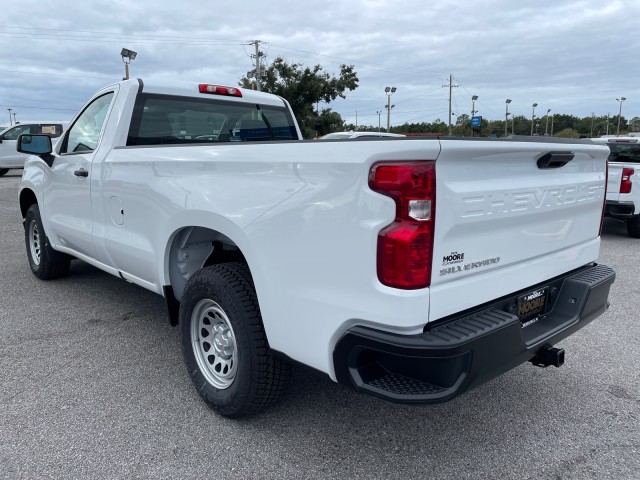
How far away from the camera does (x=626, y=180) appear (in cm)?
832

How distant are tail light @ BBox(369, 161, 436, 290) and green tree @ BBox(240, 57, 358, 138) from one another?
35.0m

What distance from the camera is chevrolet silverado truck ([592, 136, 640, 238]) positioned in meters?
8.34

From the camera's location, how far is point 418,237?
197 centimetres

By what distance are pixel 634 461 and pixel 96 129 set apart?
13.8 ft

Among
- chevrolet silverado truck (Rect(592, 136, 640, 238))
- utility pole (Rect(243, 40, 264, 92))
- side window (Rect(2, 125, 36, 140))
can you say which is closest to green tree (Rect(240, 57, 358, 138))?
utility pole (Rect(243, 40, 264, 92))

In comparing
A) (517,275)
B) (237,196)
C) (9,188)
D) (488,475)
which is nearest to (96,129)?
(237,196)

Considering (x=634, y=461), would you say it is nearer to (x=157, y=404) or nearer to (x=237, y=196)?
(x=237, y=196)

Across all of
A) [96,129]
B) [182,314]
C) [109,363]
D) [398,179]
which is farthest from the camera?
[96,129]

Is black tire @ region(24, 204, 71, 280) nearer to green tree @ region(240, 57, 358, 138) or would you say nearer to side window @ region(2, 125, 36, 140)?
side window @ region(2, 125, 36, 140)

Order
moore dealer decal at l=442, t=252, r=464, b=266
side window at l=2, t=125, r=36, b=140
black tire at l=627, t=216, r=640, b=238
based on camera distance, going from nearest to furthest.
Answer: moore dealer decal at l=442, t=252, r=464, b=266 < black tire at l=627, t=216, r=640, b=238 < side window at l=2, t=125, r=36, b=140

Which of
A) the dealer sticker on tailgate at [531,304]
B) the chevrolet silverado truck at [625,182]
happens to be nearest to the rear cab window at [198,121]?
the dealer sticker on tailgate at [531,304]

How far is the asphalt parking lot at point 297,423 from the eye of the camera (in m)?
2.51

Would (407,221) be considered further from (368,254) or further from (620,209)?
(620,209)

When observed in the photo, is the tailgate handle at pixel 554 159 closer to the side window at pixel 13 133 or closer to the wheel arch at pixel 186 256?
the wheel arch at pixel 186 256
